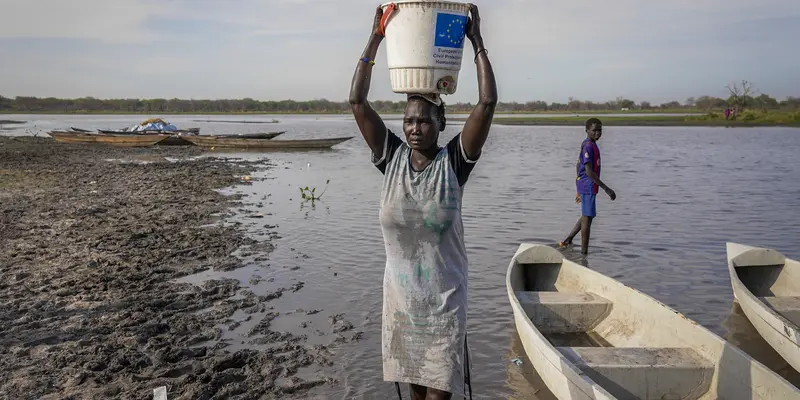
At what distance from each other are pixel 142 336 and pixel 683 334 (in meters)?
4.35

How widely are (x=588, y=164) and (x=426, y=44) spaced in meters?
5.70

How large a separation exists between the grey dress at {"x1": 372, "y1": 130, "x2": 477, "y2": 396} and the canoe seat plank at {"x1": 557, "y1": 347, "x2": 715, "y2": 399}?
1.68 metres

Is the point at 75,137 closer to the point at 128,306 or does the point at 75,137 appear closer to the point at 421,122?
the point at 128,306

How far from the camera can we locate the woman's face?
268 centimetres

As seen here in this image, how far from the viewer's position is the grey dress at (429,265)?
8.64ft

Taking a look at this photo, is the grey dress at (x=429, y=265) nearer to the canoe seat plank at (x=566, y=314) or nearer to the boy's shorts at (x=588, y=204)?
the canoe seat plank at (x=566, y=314)

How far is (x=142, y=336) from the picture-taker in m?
5.18

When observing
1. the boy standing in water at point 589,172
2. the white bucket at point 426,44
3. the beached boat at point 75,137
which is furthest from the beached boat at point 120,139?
the white bucket at point 426,44

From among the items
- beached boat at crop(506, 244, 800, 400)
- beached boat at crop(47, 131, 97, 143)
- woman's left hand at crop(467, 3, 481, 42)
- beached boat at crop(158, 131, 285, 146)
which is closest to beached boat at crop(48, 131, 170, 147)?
beached boat at crop(47, 131, 97, 143)

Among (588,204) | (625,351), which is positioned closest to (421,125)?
(625,351)

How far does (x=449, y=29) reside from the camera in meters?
2.66

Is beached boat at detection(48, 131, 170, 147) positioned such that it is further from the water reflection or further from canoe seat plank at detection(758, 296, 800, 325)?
canoe seat plank at detection(758, 296, 800, 325)

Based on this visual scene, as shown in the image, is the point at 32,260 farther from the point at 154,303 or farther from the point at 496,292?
the point at 496,292

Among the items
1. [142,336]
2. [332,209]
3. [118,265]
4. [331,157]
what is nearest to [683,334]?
[142,336]
